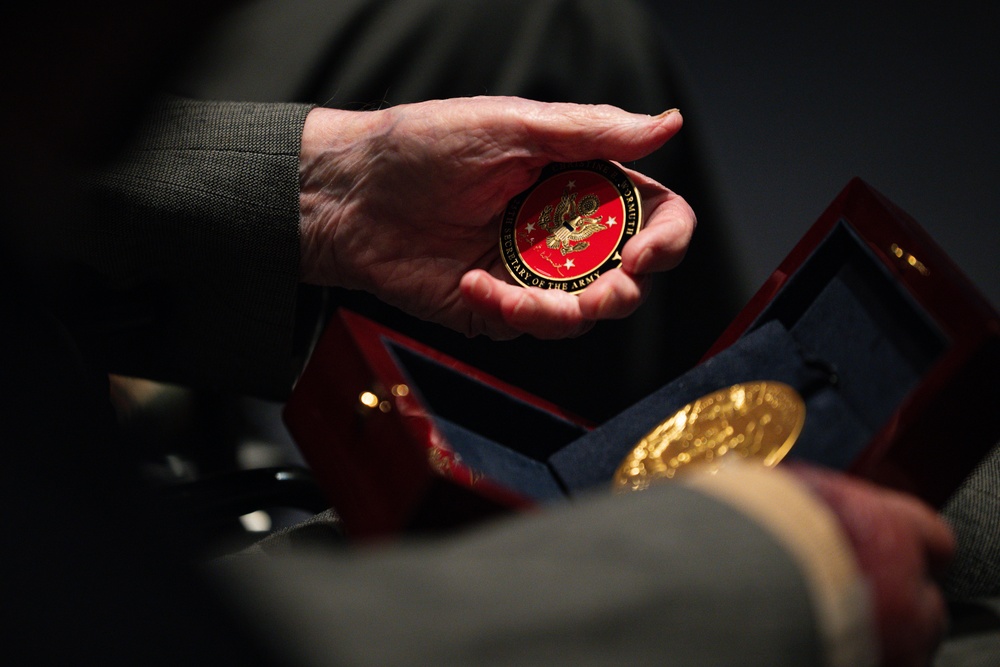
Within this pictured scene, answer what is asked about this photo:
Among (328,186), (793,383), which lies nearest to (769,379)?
(793,383)

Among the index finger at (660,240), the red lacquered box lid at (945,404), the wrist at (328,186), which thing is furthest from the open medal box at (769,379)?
the wrist at (328,186)

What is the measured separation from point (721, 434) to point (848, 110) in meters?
1.14

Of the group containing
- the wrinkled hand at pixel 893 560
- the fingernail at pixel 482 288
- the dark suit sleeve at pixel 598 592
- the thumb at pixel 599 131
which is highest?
the thumb at pixel 599 131

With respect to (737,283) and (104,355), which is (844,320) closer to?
(737,283)

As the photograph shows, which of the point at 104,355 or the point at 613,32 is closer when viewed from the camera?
the point at 104,355

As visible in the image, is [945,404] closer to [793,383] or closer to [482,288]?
[793,383]

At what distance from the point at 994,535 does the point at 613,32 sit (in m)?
A: 0.85

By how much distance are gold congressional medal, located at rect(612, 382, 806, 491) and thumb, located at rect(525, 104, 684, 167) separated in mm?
322

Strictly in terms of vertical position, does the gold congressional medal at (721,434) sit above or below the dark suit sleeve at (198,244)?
below

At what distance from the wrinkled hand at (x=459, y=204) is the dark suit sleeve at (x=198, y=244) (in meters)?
0.05

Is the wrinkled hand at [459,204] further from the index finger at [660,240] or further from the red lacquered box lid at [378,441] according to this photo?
the red lacquered box lid at [378,441]

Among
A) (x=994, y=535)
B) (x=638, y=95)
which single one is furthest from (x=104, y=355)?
(x=994, y=535)

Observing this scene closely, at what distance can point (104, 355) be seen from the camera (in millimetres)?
950

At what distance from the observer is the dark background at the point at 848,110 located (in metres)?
1.51
